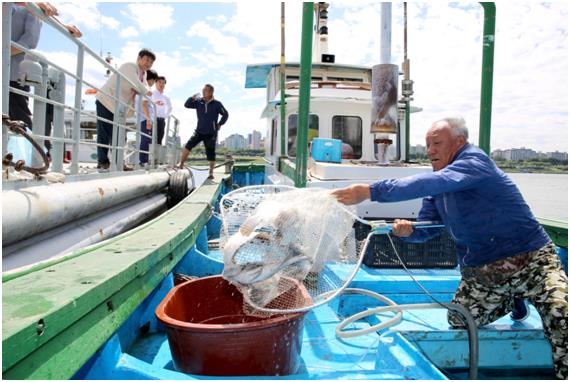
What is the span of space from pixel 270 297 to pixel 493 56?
4.15 m

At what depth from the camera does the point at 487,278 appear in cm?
289

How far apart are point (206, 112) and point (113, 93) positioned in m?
2.80

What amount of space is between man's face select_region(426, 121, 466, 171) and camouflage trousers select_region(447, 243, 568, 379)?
76 cm

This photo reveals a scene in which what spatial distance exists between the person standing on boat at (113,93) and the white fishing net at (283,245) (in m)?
3.92

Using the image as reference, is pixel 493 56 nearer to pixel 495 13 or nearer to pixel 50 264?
pixel 495 13

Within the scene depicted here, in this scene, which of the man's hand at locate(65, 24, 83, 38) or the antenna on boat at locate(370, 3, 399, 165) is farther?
the antenna on boat at locate(370, 3, 399, 165)

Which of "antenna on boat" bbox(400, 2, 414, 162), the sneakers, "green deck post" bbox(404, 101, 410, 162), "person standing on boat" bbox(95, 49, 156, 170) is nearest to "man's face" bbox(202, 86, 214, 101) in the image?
"person standing on boat" bbox(95, 49, 156, 170)

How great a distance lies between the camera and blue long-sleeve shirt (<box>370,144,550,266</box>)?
2564 mm

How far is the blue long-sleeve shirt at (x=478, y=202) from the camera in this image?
256cm

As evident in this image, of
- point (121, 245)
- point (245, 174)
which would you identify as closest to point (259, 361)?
point (121, 245)

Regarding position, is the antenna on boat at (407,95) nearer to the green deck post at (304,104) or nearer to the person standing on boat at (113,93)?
the green deck post at (304,104)

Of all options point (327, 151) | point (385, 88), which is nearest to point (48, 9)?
point (385, 88)

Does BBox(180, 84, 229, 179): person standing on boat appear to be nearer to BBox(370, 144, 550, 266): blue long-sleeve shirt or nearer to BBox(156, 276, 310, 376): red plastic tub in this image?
BBox(370, 144, 550, 266): blue long-sleeve shirt

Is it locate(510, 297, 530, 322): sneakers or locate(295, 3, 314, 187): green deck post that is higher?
locate(295, 3, 314, 187): green deck post
